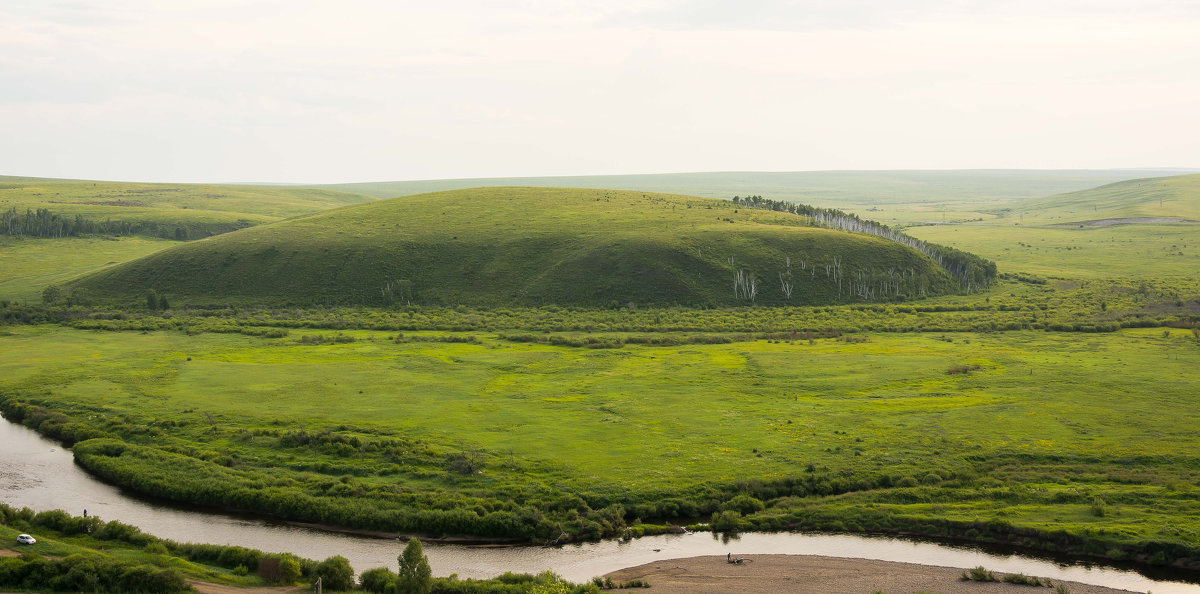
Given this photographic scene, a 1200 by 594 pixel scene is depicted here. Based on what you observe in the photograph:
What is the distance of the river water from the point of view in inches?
1729

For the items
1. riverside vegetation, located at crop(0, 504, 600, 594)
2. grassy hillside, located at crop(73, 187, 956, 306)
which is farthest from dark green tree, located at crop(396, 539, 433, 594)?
grassy hillside, located at crop(73, 187, 956, 306)

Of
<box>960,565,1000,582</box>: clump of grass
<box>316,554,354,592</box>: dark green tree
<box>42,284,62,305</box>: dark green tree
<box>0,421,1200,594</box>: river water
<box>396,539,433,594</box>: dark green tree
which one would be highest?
<box>42,284,62,305</box>: dark green tree

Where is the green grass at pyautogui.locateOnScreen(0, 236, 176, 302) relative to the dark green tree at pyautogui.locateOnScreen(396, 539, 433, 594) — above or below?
above

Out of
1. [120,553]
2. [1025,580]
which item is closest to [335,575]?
[120,553]

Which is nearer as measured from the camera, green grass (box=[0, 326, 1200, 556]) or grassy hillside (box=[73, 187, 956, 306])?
green grass (box=[0, 326, 1200, 556])

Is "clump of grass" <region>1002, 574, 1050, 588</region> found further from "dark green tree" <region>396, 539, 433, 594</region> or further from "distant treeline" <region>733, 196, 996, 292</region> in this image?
"distant treeline" <region>733, 196, 996, 292</region>

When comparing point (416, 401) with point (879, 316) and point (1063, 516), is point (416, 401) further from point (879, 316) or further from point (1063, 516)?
point (879, 316)

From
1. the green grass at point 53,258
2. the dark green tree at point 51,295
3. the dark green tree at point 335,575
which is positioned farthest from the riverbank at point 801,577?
the green grass at point 53,258

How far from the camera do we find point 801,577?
42.9 metres

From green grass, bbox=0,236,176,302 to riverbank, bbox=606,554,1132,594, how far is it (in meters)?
123

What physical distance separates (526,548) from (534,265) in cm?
9065

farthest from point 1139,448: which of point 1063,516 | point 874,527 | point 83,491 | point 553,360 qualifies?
point 83,491

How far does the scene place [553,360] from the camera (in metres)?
86.1

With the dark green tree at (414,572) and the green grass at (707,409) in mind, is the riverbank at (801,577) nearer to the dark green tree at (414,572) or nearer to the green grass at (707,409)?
the green grass at (707,409)
